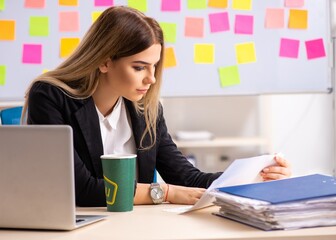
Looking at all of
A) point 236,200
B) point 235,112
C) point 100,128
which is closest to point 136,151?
point 100,128

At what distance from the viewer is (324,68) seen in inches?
105

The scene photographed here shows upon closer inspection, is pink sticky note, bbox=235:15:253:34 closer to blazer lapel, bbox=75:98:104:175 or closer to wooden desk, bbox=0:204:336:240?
blazer lapel, bbox=75:98:104:175

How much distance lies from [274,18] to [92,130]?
1.20 m

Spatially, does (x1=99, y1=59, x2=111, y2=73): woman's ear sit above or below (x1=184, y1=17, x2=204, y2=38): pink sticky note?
below

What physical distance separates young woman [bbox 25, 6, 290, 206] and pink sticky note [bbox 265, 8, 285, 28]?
2.89 ft

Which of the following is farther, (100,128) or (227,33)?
(227,33)

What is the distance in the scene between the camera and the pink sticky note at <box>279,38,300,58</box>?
2.67 metres

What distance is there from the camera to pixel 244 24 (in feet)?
8.73

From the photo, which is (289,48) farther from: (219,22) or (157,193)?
(157,193)

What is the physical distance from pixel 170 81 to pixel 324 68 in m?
0.69

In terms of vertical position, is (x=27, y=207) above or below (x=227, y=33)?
below

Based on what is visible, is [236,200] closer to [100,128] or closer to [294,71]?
[100,128]

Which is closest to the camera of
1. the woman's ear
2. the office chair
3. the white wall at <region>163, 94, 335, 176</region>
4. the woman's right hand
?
the woman's right hand

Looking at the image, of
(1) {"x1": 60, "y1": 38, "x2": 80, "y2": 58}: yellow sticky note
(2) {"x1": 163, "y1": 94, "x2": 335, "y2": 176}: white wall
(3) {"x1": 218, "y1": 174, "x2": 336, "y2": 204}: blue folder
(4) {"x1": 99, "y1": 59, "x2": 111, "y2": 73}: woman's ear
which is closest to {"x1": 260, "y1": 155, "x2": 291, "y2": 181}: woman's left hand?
(3) {"x1": 218, "y1": 174, "x2": 336, "y2": 204}: blue folder
